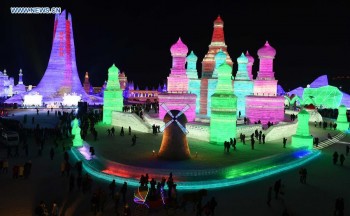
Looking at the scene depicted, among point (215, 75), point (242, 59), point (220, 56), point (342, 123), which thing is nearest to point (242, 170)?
point (220, 56)

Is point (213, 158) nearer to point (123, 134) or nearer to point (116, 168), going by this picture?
point (116, 168)

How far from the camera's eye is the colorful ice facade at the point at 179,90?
25.2 meters

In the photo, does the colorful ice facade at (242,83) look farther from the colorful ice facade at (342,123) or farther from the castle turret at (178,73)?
the colorful ice facade at (342,123)

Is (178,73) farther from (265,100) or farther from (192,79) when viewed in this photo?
(265,100)

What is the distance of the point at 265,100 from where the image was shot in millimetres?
26281

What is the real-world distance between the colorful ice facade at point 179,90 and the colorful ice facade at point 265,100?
4225 mm

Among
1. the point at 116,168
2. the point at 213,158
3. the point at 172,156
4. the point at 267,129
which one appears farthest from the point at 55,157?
the point at 267,129

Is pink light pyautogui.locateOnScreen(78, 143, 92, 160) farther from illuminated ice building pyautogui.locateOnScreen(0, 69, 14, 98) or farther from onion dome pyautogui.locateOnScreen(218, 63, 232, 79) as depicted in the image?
illuminated ice building pyautogui.locateOnScreen(0, 69, 14, 98)

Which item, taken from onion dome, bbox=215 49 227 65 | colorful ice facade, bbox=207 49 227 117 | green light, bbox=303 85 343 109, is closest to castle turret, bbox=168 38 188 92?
colorful ice facade, bbox=207 49 227 117

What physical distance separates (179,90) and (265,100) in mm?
6048

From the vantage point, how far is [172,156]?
16.4 metres

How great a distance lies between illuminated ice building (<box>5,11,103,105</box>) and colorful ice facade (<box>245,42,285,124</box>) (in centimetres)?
2543

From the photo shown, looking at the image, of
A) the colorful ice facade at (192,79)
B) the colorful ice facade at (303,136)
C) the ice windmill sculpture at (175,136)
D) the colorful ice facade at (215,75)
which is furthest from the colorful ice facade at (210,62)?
the ice windmill sculpture at (175,136)

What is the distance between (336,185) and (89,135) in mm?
14806
